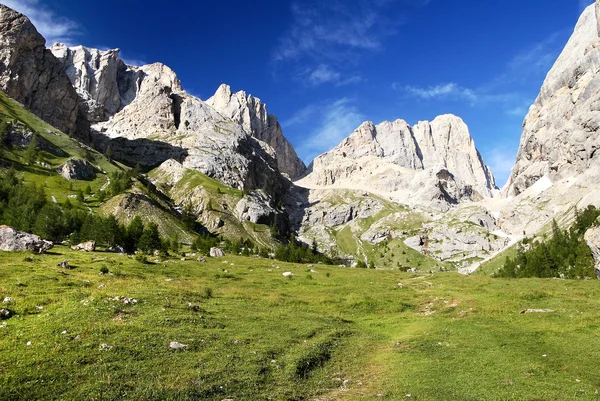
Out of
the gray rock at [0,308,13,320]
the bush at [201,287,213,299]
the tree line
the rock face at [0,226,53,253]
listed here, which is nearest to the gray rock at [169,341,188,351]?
the gray rock at [0,308,13,320]

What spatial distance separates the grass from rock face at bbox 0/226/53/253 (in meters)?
7.69

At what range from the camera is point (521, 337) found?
31.9 metres

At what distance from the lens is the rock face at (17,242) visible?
57487 mm

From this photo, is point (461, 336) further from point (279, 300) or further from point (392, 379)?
point (279, 300)

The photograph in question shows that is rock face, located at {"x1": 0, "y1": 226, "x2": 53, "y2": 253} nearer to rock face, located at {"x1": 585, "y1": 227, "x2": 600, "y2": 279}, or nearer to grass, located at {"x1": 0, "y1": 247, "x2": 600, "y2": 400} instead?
grass, located at {"x1": 0, "y1": 247, "x2": 600, "y2": 400}

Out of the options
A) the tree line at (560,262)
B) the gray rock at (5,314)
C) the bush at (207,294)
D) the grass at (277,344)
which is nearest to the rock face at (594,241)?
the tree line at (560,262)

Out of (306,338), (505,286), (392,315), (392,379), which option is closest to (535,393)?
(392,379)

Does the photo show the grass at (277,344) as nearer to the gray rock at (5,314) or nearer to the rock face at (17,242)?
the gray rock at (5,314)

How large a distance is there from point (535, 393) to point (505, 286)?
49.3 meters

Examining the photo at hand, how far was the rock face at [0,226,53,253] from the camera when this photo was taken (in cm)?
5749

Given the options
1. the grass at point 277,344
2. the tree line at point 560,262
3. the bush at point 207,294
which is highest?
the tree line at point 560,262

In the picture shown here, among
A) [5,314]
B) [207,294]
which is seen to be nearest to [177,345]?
[5,314]

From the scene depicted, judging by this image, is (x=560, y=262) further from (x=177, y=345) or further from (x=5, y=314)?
(x=5, y=314)

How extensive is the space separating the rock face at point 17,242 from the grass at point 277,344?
769 cm
